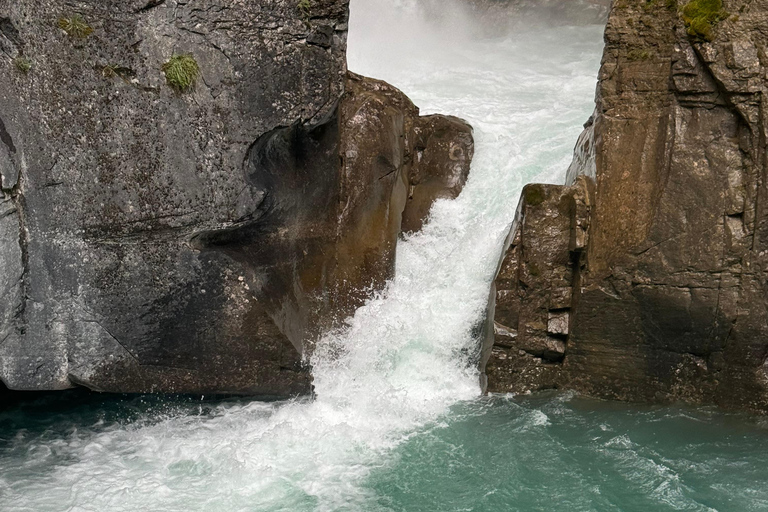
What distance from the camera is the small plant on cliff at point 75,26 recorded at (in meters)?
6.38

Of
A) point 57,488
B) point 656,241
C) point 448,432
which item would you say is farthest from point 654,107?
point 57,488

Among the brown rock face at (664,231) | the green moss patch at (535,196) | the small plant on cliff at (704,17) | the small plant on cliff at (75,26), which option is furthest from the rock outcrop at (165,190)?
the small plant on cliff at (704,17)

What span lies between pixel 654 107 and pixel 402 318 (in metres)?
3.33

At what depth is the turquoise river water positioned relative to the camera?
622 centimetres

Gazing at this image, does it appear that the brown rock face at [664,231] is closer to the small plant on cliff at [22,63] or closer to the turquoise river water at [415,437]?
the turquoise river water at [415,437]

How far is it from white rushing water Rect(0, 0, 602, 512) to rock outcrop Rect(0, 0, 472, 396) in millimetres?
516

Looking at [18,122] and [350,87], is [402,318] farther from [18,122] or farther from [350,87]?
[18,122]

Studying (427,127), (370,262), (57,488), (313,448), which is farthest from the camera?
(427,127)

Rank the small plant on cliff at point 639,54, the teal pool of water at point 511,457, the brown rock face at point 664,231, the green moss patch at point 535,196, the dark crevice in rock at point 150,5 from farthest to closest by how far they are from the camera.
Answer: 1. the green moss patch at point 535,196
2. the small plant on cliff at point 639,54
3. the brown rock face at point 664,231
4. the dark crevice in rock at point 150,5
5. the teal pool of water at point 511,457

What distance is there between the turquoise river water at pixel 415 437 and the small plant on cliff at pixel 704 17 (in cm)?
256

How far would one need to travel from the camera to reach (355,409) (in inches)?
292

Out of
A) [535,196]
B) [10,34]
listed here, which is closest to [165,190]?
[10,34]

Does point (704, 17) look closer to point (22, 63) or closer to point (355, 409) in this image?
point (355, 409)

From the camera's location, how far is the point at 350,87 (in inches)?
317
